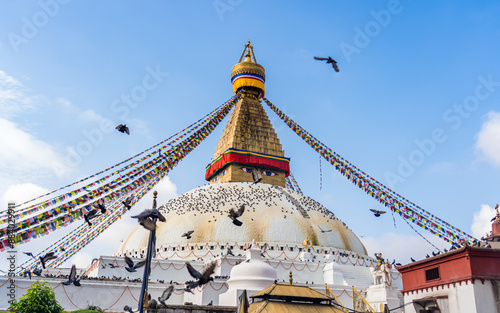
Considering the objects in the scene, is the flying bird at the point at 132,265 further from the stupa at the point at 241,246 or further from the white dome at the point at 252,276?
the white dome at the point at 252,276

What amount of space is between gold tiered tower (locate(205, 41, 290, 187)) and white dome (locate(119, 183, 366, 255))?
12.0 ft

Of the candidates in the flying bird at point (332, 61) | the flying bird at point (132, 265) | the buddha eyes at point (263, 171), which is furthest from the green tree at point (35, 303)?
the buddha eyes at point (263, 171)

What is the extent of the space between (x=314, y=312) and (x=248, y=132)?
2464 cm

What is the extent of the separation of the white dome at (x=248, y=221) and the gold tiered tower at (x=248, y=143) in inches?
144

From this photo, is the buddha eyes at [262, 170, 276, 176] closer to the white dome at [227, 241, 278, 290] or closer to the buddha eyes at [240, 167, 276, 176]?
the buddha eyes at [240, 167, 276, 176]

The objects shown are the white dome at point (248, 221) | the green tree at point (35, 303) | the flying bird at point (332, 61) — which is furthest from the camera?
the white dome at point (248, 221)

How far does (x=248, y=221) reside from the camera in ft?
81.1

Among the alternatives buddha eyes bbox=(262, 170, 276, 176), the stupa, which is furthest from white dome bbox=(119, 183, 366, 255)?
buddha eyes bbox=(262, 170, 276, 176)

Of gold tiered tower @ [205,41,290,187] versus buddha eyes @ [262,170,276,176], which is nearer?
gold tiered tower @ [205,41,290,187]

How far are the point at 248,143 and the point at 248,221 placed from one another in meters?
10.2

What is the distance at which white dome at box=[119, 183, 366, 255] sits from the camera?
78.9 feet

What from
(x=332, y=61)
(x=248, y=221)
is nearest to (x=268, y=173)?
(x=248, y=221)

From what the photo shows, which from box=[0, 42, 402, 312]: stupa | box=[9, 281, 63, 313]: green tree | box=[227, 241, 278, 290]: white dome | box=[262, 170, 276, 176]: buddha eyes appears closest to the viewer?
box=[9, 281, 63, 313]: green tree

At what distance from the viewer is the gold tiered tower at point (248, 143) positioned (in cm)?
3247
